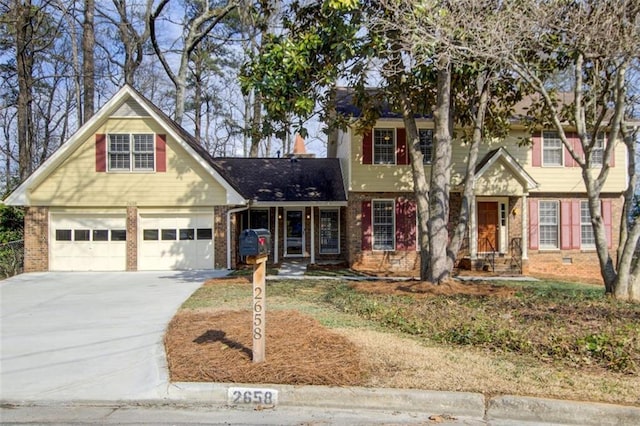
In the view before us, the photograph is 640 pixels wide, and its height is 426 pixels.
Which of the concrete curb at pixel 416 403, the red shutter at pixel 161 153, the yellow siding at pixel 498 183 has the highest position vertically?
the red shutter at pixel 161 153

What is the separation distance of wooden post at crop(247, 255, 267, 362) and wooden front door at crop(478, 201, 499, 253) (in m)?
14.5

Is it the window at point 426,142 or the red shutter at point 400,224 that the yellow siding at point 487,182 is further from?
the red shutter at point 400,224

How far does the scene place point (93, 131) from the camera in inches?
646

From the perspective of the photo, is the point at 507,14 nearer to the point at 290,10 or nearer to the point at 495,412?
the point at 290,10

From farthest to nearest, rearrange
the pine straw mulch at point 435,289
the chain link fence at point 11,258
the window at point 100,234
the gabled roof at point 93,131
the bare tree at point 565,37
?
1. the window at point 100,234
2. the gabled roof at point 93,131
3. the chain link fence at point 11,258
4. the pine straw mulch at point 435,289
5. the bare tree at point 565,37

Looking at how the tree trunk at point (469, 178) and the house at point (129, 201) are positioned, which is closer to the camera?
the tree trunk at point (469, 178)

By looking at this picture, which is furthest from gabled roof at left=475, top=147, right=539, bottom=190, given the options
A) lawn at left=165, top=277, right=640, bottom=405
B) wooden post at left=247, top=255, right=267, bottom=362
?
wooden post at left=247, top=255, right=267, bottom=362

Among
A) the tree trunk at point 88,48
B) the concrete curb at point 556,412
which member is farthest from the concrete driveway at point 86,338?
the tree trunk at point 88,48

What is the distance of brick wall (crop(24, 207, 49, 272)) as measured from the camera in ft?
52.9

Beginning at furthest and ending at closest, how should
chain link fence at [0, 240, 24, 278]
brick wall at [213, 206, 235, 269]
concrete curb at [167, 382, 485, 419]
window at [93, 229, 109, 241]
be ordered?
brick wall at [213, 206, 235, 269] → window at [93, 229, 109, 241] → chain link fence at [0, 240, 24, 278] → concrete curb at [167, 382, 485, 419]

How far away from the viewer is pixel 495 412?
437 centimetres

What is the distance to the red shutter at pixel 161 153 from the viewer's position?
16547 mm

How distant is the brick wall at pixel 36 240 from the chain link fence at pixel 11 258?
12.3 inches

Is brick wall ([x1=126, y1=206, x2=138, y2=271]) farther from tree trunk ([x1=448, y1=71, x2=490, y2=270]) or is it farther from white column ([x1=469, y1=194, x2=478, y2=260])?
white column ([x1=469, y1=194, x2=478, y2=260])
